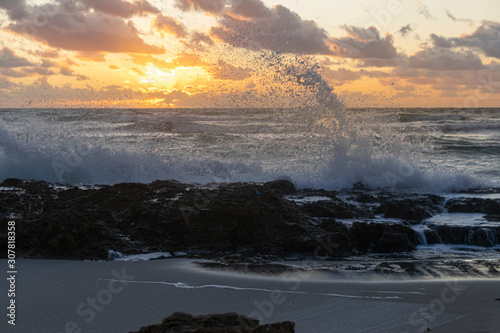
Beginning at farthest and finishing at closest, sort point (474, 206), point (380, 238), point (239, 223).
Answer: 1. point (474, 206)
2. point (380, 238)
3. point (239, 223)

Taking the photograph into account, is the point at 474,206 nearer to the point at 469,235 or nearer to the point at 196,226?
the point at 469,235

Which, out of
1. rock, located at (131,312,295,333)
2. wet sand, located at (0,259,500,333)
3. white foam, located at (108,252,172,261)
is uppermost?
rock, located at (131,312,295,333)

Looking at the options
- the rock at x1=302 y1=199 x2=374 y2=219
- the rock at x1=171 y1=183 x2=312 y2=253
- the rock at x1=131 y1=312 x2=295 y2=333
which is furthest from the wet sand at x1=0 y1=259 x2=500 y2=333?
the rock at x1=302 y1=199 x2=374 y2=219

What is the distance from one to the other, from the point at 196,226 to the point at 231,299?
1.95m

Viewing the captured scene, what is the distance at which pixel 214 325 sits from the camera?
2000 millimetres

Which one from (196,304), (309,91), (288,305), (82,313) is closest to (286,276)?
(288,305)

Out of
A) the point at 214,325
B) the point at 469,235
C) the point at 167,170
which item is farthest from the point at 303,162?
the point at 214,325

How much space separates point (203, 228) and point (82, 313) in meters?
2.28

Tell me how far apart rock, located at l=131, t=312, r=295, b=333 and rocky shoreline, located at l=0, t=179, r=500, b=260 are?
9.55 feet

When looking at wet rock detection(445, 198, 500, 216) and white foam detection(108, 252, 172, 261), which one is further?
wet rock detection(445, 198, 500, 216)

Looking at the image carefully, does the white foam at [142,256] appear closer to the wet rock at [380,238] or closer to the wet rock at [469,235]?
the wet rock at [380,238]

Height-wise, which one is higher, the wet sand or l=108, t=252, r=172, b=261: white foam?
the wet sand

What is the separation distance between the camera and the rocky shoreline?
499 centimetres

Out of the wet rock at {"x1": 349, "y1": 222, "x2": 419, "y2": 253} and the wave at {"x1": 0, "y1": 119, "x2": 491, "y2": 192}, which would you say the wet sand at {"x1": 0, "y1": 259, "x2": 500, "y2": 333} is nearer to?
the wet rock at {"x1": 349, "y1": 222, "x2": 419, "y2": 253}
